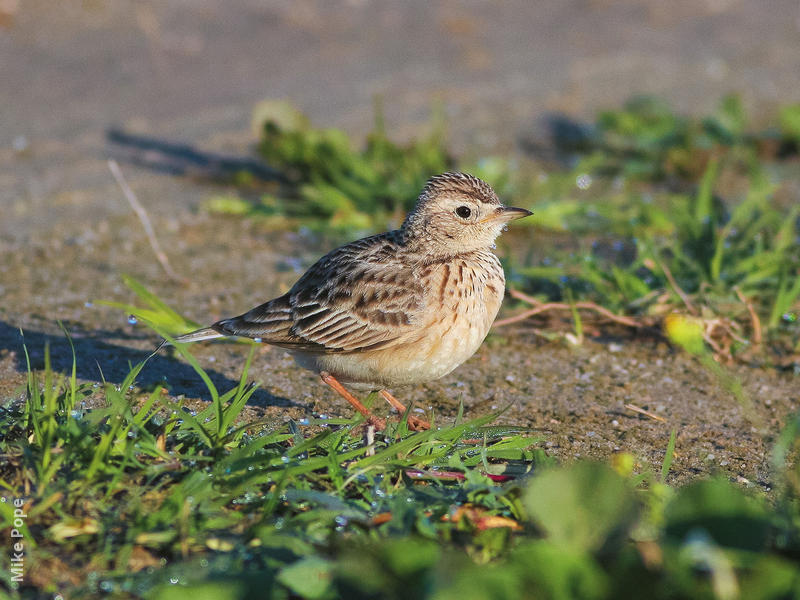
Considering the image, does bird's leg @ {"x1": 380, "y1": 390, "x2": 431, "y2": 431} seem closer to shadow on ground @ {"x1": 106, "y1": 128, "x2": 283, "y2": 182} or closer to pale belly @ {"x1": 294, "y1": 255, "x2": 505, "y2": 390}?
pale belly @ {"x1": 294, "y1": 255, "x2": 505, "y2": 390}

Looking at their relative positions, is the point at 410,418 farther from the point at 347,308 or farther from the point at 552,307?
the point at 552,307

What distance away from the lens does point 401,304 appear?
4.50 metres

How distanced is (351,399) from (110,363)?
1.44 metres

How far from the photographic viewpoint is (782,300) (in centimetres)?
547

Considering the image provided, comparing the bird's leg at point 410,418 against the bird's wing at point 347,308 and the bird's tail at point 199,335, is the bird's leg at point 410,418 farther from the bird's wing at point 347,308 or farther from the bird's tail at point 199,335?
the bird's tail at point 199,335

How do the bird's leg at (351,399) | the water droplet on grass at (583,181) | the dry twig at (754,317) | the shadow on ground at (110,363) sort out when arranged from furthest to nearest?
the water droplet on grass at (583,181) < the dry twig at (754,317) < the shadow on ground at (110,363) < the bird's leg at (351,399)

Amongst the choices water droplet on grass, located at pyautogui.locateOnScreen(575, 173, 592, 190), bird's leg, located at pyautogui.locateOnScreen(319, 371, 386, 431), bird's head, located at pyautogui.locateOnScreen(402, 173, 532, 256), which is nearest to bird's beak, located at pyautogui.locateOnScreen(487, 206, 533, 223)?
bird's head, located at pyautogui.locateOnScreen(402, 173, 532, 256)

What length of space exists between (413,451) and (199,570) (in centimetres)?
114

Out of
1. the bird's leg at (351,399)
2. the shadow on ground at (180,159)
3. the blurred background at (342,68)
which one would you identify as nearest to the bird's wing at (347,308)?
the bird's leg at (351,399)

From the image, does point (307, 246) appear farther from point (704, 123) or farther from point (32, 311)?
point (704, 123)

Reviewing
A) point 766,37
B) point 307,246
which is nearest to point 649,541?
point 307,246

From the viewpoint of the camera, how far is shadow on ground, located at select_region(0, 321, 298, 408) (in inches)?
189

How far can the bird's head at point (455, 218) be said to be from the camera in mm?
4879

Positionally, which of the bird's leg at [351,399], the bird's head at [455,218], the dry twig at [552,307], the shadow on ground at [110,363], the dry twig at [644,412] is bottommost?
the dry twig at [644,412]
